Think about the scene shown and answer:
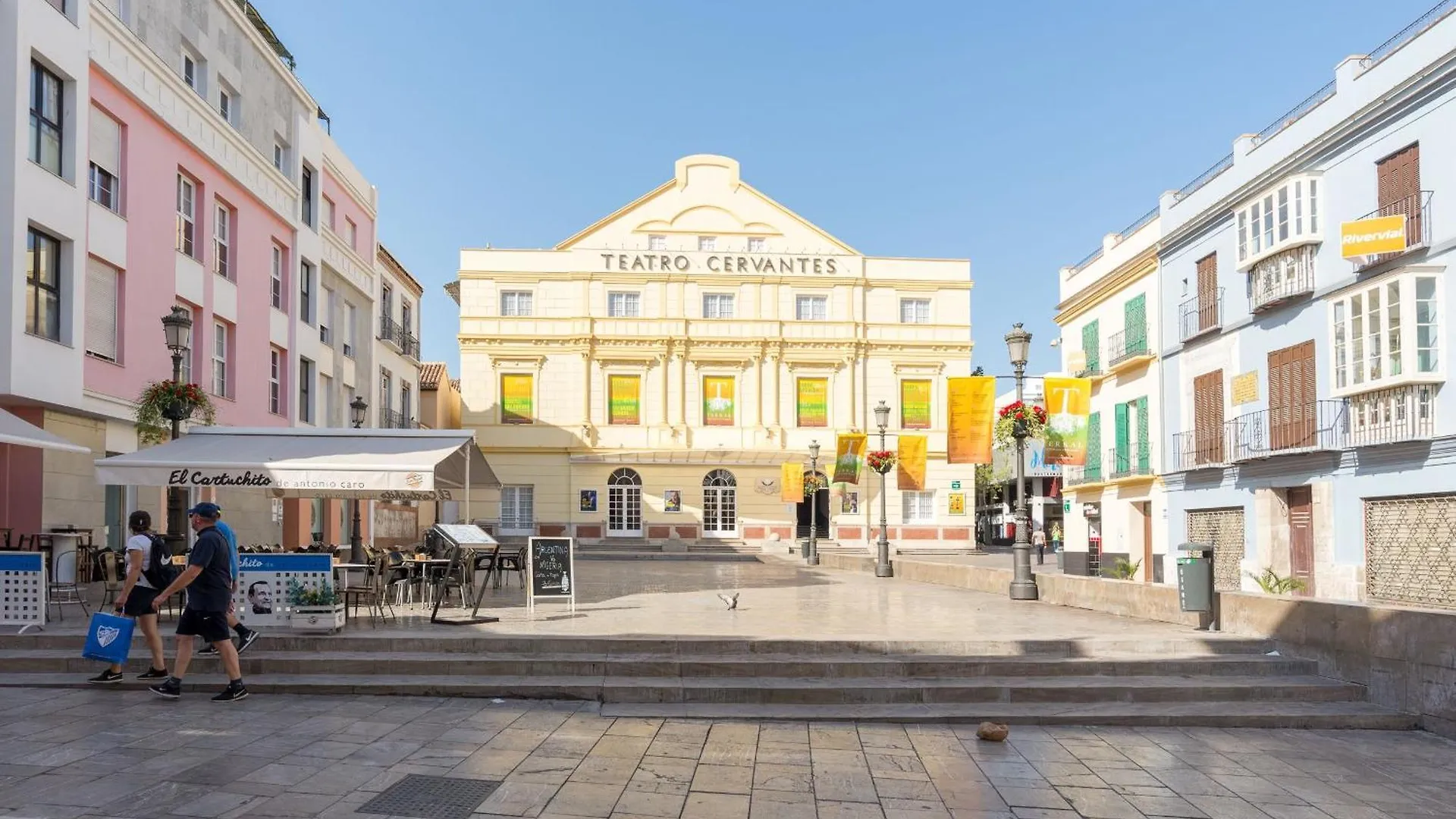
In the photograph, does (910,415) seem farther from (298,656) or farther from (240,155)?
(298,656)

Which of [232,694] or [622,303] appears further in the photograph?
[622,303]

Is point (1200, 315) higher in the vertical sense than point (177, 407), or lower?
higher

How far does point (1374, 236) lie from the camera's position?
18.3 meters

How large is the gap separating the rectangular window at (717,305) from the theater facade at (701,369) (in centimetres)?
9

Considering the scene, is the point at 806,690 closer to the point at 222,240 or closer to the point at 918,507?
the point at 222,240

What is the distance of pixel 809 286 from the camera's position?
45.2 metres

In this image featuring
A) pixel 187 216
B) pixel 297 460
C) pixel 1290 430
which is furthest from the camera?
pixel 187 216

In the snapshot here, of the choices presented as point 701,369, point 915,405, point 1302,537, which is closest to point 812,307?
point 701,369

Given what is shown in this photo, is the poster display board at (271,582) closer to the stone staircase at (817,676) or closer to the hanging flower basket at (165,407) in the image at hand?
the stone staircase at (817,676)

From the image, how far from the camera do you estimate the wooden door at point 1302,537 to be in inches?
830

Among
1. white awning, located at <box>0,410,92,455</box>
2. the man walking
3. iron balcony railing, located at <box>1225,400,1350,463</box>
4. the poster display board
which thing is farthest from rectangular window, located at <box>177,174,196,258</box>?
iron balcony railing, located at <box>1225,400,1350,463</box>

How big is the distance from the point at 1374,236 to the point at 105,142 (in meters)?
21.8

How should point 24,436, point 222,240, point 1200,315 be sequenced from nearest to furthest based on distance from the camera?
point 24,436, point 222,240, point 1200,315

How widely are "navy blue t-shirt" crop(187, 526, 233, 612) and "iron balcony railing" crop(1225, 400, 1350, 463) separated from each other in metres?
18.5
